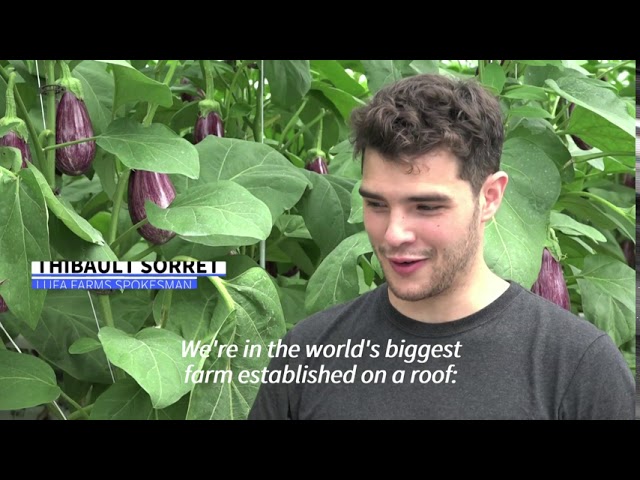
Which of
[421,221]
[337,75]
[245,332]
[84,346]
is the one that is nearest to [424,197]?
[421,221]

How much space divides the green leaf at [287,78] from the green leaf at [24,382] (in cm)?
35

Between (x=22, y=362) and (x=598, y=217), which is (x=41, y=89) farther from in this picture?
(x=598, y=217)

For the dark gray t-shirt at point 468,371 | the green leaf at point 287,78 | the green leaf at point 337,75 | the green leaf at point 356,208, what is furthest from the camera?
the green leaf at point 337,75

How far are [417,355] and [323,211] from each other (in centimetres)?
27

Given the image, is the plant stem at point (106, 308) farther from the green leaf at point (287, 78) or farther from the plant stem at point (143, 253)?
the green leaf at point (287, 78)

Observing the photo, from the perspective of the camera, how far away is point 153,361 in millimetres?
785

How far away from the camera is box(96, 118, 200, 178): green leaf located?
31.9 inches

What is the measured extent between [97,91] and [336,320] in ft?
1.28

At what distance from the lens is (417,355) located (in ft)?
2.32

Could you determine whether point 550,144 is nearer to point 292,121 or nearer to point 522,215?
point 522,215

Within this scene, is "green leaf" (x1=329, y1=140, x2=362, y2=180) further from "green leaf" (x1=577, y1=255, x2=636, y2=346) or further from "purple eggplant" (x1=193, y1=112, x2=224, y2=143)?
"green leaf" (x1=577, y1=255, x2=636, y2=346)

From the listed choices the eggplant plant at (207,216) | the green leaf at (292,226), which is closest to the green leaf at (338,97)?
the eggplant plant at (207,216)

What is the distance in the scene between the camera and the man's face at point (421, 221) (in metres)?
0.69
